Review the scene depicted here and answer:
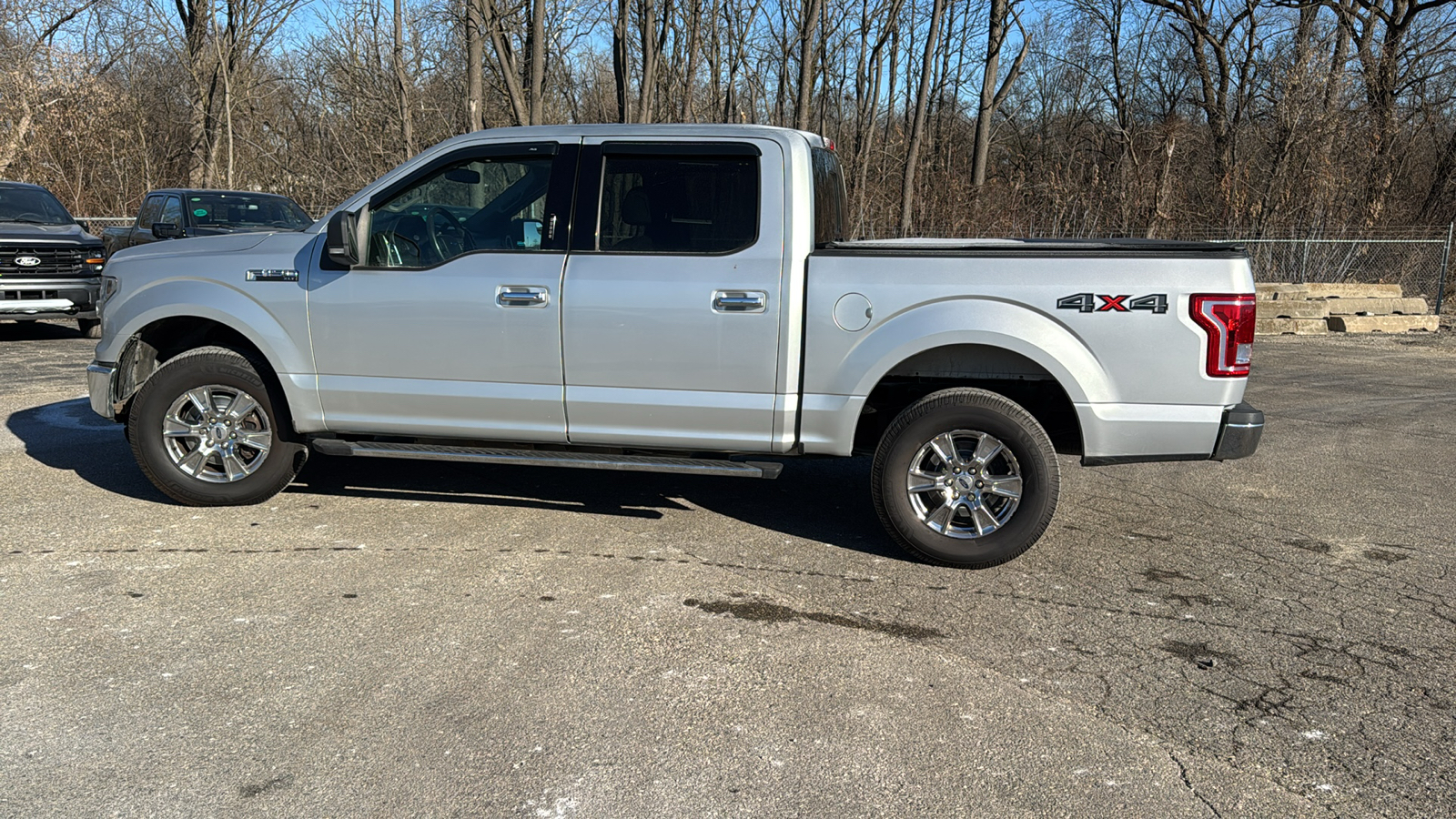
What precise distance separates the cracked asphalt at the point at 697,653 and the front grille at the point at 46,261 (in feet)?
24.1

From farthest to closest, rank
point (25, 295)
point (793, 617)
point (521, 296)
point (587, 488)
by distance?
1. point (25, 295)
2. point (587, 488)
3. point (521, 296)
4. point (793, 617)

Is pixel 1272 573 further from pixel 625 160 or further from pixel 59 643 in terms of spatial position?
pixel 59 643

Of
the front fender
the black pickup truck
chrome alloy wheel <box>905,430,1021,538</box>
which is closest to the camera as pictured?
chrome alloy wheel <box>905,430,1021,538</box>

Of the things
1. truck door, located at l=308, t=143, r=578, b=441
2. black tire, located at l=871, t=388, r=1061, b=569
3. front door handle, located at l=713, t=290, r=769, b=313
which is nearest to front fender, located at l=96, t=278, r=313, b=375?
truck door, located at l=308, t=143, r=578, b=441

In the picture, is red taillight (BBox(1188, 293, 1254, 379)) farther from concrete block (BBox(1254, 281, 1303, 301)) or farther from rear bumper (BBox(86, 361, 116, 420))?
concrete block (BBox(1254, 281, 1303, 301))

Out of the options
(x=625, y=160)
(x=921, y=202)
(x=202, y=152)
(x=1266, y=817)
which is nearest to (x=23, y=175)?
(x=202, y=152)

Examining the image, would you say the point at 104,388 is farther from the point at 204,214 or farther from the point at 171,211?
the point at 171,211

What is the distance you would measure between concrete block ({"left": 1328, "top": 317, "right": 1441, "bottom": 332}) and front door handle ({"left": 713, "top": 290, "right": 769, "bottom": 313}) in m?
14.9

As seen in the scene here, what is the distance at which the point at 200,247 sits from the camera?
19.3 feet

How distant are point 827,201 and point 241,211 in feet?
39.1

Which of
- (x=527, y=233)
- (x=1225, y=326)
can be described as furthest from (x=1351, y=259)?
(x=527, y=233)

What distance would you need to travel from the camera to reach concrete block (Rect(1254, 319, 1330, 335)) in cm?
1636

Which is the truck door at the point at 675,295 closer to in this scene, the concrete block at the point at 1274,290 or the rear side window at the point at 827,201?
the rear side window at the point at 827,201

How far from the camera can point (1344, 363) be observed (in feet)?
43.6
